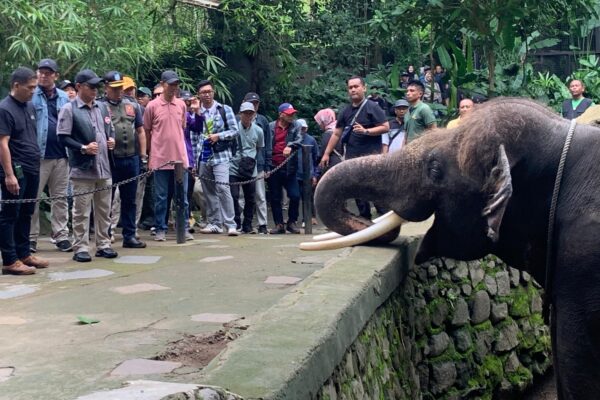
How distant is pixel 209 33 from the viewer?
52.1 ft

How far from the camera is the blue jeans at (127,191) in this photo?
961cm

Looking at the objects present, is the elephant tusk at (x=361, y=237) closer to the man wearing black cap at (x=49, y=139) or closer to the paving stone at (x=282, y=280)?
the paving stone at (x=282, y=280)

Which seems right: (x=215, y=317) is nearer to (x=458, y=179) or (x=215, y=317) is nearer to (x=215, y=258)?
(x=458, y=179)

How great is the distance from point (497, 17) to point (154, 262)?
19.6 feet

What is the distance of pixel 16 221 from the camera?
26.5 feet

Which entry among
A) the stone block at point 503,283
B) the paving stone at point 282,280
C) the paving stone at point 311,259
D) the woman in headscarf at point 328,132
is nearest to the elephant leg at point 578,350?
the stone block at point 503,283

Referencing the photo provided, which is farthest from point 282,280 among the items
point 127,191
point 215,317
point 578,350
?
point 578,350

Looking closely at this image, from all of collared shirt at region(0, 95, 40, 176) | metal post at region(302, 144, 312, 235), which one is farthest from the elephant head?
metal post at region(302, 144, 312, 235)

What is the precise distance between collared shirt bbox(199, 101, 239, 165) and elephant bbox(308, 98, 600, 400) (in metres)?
6.45

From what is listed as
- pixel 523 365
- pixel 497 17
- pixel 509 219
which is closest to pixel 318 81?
pixel 497 17

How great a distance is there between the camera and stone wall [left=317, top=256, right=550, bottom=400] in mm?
5656

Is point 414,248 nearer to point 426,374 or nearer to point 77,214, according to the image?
point 426,374

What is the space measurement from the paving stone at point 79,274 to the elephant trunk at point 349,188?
10.3 ft

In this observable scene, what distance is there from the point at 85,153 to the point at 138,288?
1972 millimetres
